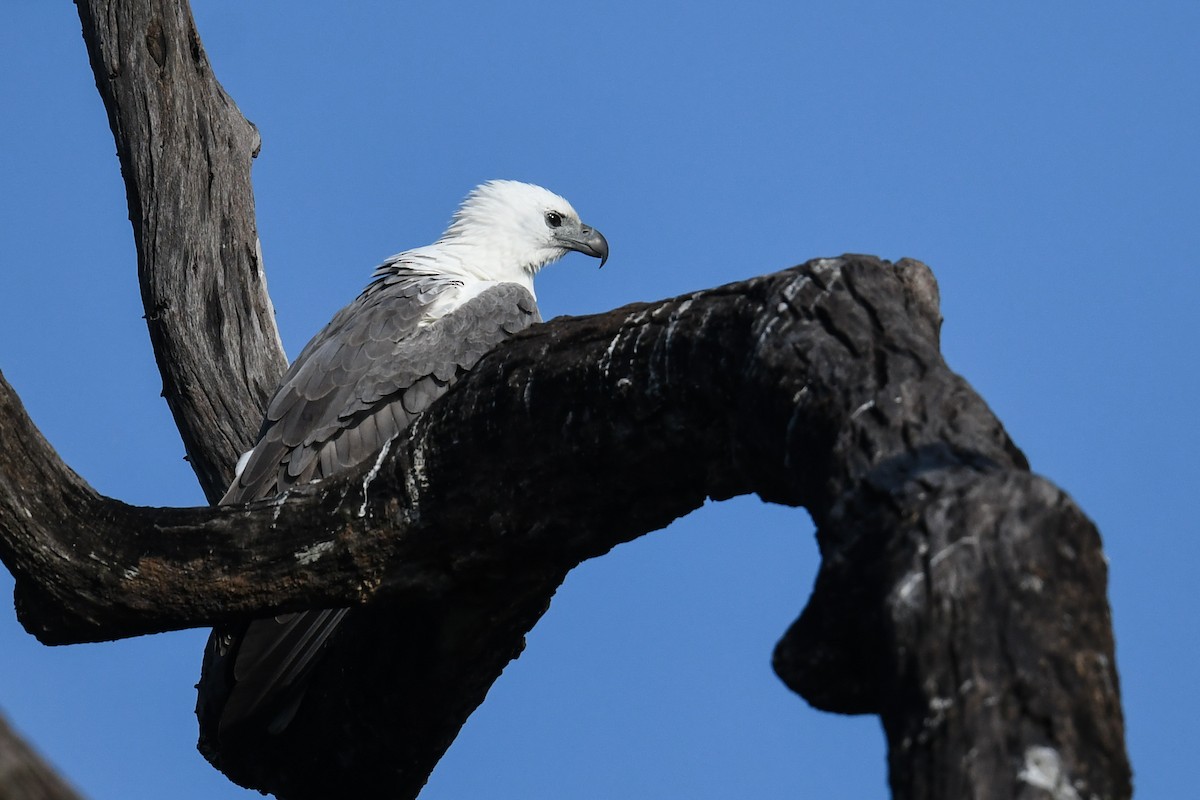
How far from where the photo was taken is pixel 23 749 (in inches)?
63.1

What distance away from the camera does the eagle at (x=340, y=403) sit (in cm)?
502

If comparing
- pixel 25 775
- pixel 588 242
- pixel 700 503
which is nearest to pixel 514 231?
pixel 588 242

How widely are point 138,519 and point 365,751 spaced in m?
1.27

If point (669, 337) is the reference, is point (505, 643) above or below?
below

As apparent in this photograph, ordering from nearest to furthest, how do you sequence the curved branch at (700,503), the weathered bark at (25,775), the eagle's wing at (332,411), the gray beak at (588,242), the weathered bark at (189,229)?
the weathered bark at (25,775)
the curved branch at (700,503)
the eagle's wing at (332,411)
the weathered bark at (189,229)
the gray beak at (588,242)

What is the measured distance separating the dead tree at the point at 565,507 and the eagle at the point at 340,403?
163mm

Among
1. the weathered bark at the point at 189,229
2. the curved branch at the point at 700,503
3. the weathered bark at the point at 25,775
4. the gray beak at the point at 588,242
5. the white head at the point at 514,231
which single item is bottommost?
the weathered bark at the point at 25,775

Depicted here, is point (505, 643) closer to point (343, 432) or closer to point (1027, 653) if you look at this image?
point (343, 432)

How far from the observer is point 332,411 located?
5.62m

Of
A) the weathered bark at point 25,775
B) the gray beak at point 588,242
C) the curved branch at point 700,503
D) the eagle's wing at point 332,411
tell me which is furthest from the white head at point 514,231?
the weathered bark at point 25,775

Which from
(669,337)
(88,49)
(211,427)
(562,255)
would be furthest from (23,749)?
(562,255)

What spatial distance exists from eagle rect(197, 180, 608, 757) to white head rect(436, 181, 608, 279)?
1.99 ft

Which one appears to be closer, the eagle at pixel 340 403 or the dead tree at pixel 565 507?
the dead tree at pixel 565 507

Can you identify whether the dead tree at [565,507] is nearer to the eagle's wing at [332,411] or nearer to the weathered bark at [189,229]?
the weathered bark at [189,229]
